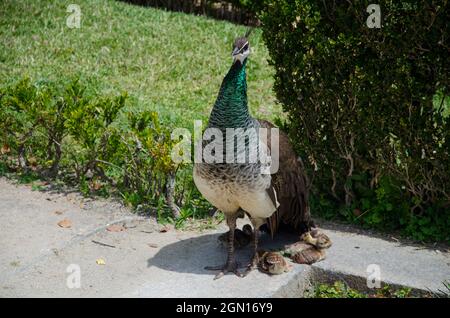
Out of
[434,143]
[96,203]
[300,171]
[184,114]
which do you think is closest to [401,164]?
[434,143]

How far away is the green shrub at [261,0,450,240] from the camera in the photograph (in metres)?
4.98

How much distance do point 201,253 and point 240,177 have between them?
0.94 metres

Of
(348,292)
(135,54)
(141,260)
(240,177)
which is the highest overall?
(135,54)

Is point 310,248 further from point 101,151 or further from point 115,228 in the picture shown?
point 101,151

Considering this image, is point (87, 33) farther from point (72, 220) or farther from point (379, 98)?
point (379, 98)

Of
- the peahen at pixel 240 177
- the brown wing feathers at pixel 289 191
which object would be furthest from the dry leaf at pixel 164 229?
the brown wing feathers at pixel 289 191

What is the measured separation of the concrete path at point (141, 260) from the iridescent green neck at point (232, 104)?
1106mm

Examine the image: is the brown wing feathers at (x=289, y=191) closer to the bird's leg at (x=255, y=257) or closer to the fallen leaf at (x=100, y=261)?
the bird's leg at (x=255, y=257)

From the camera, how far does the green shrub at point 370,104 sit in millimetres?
4977

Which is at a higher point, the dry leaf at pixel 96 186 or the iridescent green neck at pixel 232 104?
the iridescent green neck at pixel 232 104

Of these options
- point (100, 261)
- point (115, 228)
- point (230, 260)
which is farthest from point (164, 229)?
point (230, 260)

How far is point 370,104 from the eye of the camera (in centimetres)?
522

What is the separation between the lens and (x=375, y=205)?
5566 millimetres

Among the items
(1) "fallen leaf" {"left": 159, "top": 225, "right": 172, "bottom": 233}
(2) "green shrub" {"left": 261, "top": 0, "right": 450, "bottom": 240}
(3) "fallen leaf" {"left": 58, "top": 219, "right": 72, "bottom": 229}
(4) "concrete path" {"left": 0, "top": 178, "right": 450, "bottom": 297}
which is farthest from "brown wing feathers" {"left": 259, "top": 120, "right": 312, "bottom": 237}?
(3) "fallen leaf" {"left": 58, "top": 219, "right": 72, "bottom": 229}
